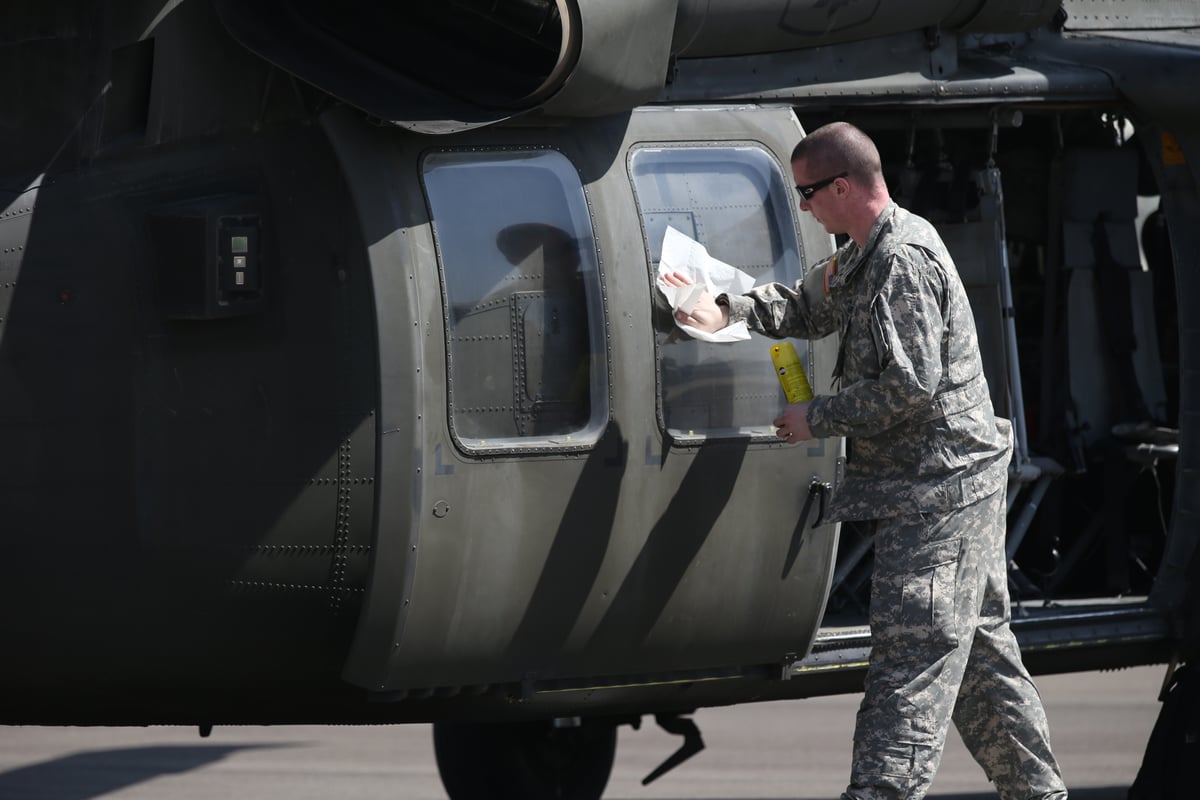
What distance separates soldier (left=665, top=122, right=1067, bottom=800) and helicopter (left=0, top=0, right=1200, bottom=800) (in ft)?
1.72

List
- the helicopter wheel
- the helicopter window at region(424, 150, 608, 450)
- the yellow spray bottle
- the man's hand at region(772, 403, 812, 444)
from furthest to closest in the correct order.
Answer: the helicopter wheel → the yellow spray bottle → the helicopter window at region(424, 150, 608, 450) → the man's hand at region(772, 403, 812, 444)

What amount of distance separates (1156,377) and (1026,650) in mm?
1710

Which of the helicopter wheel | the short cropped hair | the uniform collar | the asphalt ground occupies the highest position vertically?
the short cropped hair

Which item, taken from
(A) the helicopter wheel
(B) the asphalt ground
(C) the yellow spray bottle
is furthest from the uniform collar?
(B) the asphalt ground

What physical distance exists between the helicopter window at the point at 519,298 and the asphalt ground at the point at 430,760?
4.34 m

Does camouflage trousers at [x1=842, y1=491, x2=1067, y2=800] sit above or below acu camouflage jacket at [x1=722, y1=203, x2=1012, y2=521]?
below

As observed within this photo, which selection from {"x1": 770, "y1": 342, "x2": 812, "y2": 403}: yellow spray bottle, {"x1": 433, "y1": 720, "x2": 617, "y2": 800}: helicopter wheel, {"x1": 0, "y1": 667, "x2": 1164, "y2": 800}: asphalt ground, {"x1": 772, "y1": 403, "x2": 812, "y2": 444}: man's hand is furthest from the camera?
{"x1": 0, "y1": 667, "x2": 1164, "y2": 800}: asphalt ground

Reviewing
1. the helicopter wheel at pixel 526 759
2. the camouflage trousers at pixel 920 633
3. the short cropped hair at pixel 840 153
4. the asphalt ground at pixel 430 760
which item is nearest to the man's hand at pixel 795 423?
the camouflage trousers at pixel 920 633

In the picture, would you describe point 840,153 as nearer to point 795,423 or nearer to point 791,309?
point 791,309

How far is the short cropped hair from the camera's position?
16.6ft

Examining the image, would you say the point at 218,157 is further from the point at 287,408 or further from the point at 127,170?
the point at 287,408

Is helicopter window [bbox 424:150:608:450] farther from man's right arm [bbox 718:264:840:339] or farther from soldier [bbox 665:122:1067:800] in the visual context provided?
soldier [bbox 665:122:1067:800]

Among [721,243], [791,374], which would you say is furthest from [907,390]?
[721,243]

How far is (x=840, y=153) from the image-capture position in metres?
5.07
